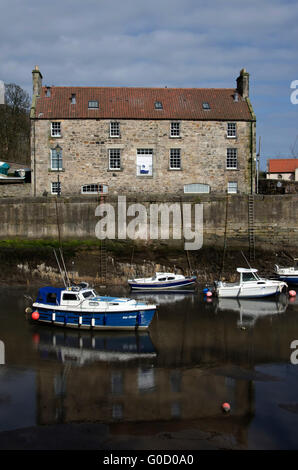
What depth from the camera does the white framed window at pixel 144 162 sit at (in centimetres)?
3014

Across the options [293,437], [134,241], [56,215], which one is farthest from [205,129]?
[293,437]

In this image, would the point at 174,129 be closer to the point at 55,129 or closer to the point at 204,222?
the point at 204,222

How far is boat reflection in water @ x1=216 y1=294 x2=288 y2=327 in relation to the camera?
1836cm

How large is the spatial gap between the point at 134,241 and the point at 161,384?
50.9ft

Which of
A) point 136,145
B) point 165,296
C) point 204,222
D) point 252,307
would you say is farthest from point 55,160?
point 252,307

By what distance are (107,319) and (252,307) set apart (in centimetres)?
732

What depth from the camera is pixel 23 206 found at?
26.8m

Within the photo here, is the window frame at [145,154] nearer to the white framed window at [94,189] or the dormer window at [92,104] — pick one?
the white framed window at [94,189]

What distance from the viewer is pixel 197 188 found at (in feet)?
99.9

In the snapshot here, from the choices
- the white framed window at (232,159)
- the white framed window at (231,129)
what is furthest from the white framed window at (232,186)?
the white framed window at (231,129)

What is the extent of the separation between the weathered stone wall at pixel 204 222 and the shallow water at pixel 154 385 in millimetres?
8886

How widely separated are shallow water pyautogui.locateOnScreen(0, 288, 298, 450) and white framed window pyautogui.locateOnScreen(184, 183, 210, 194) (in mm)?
13361

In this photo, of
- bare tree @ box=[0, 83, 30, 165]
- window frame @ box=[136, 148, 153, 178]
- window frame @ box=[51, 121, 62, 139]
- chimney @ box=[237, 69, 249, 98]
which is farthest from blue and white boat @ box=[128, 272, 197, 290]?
bare tree @ box=[0, 83, 30, 165]

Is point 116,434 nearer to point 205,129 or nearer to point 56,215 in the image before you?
point 56,215
